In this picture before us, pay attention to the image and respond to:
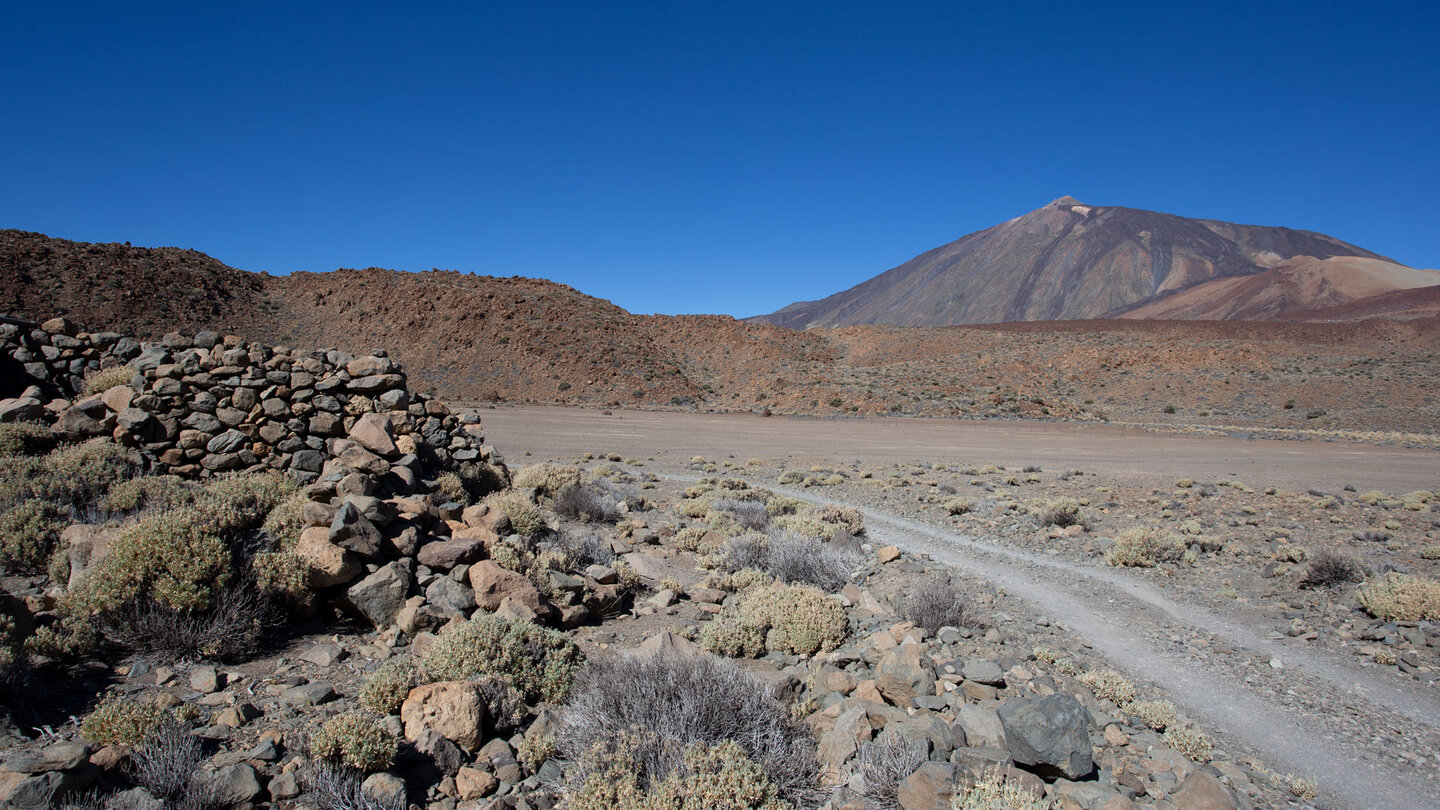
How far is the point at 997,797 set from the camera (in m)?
3.56

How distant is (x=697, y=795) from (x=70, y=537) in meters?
5.83

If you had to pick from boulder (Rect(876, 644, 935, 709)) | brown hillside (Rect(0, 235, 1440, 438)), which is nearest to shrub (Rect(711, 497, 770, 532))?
boulder (Rect(876, 644, 935, 709))

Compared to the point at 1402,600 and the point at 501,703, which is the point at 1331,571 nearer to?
the point at 1402,600

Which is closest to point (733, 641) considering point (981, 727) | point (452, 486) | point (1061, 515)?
point (981, 727)

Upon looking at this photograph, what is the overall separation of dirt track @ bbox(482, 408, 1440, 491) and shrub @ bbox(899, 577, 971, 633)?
13.3 metres

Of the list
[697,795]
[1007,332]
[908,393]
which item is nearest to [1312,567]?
[697,795]

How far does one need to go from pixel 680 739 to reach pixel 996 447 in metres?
24.7

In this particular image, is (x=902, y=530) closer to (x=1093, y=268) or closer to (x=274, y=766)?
(x=274, y=766)

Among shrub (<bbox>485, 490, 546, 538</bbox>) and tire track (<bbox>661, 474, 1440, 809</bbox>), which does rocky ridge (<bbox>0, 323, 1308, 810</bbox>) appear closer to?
shrub (<bbox>485, 490, 546, 538</bbox>)

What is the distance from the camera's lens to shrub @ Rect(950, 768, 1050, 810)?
3486mm

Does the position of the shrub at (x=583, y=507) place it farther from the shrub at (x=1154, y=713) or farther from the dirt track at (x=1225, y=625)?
the shrub at (x=1154, y=713)

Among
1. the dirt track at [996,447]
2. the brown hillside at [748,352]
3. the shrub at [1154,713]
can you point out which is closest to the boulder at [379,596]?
the shrub at [1154,713]

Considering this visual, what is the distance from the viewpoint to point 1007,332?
63.8 meters

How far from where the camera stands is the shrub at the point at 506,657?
4648 millimetres
